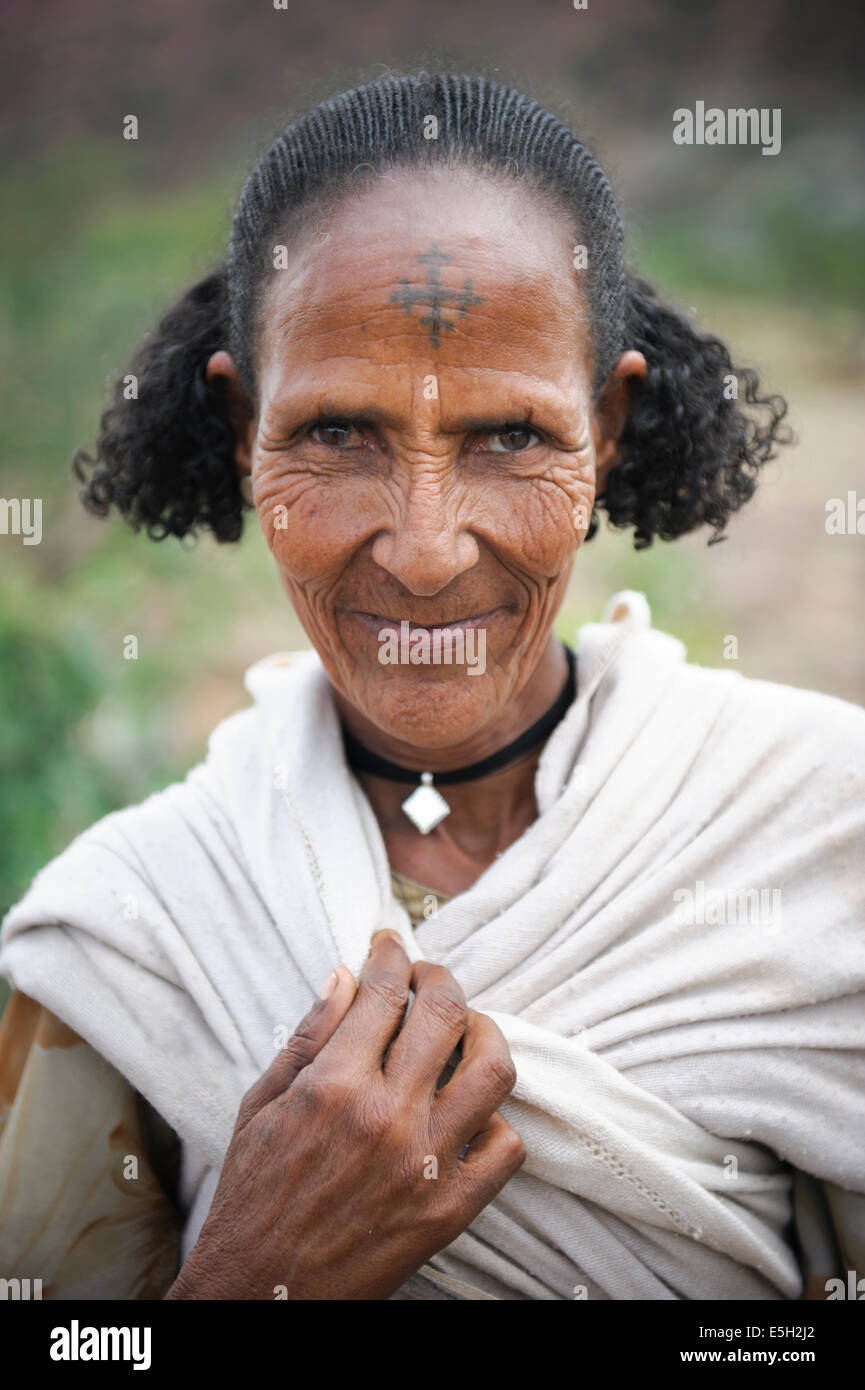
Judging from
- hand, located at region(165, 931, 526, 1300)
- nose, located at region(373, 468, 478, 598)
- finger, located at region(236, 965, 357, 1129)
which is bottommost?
hand, located at region(165, 931, 526, 1300)

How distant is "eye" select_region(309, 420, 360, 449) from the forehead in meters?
0.07

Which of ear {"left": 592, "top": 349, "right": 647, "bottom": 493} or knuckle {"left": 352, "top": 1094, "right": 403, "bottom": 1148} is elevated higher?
ear {"left": 592, "top": 349, "right": 647, "bottom": 493}

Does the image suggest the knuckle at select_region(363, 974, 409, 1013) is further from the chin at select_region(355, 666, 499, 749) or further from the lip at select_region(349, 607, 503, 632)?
the lip at select_region(349, 607, 503, 632)

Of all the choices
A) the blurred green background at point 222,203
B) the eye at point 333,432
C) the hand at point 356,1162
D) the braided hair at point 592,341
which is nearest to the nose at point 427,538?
the eye at point 333,432

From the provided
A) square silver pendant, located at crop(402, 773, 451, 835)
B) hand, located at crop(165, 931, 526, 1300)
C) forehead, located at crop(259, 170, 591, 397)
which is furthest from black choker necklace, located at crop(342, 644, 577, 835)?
forehead, located at crop(259, 170, 591, 397)

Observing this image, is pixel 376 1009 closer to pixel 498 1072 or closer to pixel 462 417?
pixel 498 1072

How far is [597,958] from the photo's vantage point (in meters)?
1.87

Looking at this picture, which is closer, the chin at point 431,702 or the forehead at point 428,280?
the forehead at point 428,280

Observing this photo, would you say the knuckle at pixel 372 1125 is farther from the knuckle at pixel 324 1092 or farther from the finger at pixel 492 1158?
the finger at pixel 492 1158

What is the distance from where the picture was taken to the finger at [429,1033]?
1.59 meters

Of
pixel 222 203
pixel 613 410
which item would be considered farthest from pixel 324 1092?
pixel 222 203

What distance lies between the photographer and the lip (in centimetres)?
173

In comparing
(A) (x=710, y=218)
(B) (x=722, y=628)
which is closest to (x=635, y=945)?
(B) (x=722, y=628)

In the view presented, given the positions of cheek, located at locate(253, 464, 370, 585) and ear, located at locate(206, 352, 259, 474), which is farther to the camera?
ear, located at locate(206, 352, 259, 474)
